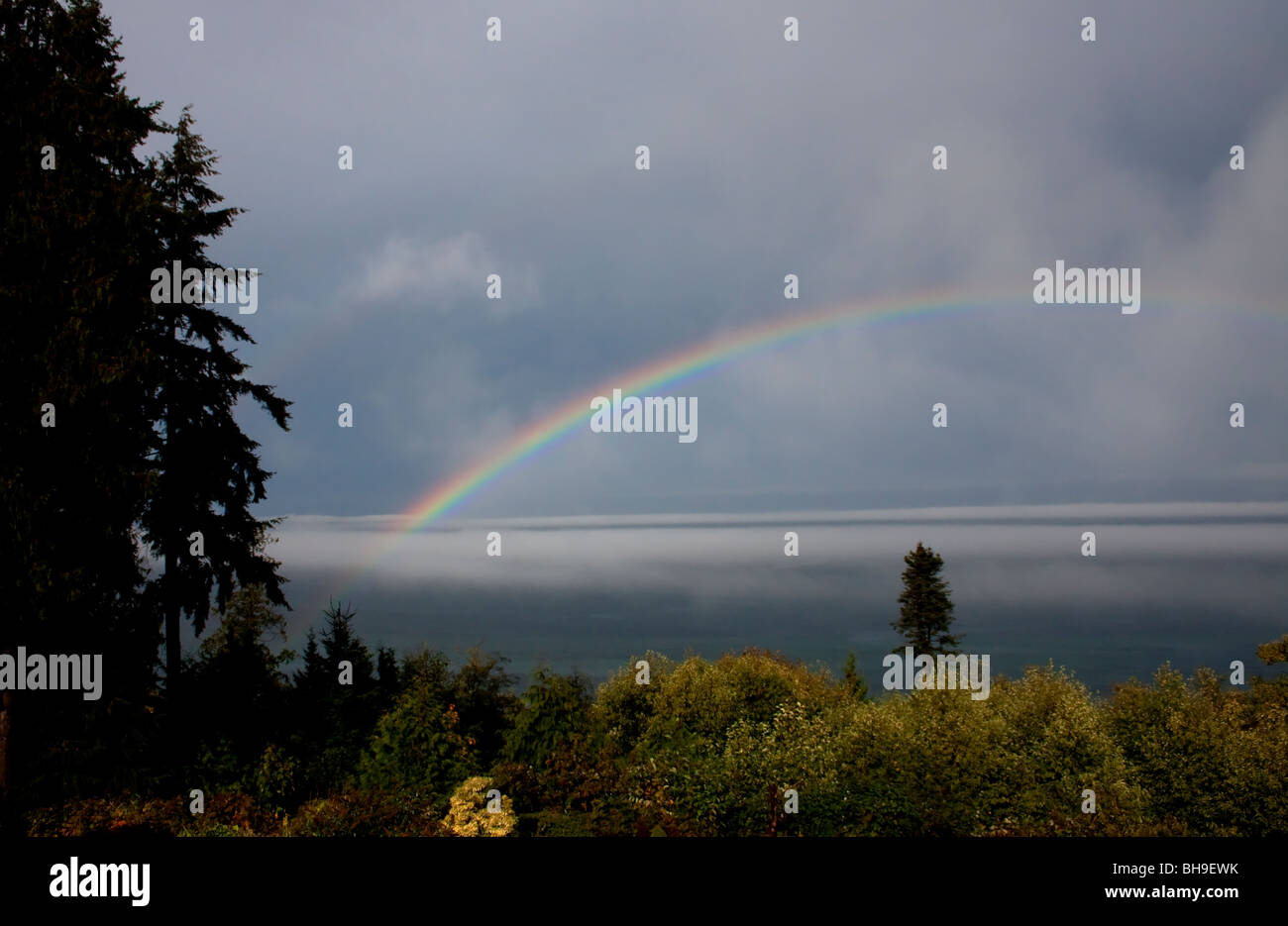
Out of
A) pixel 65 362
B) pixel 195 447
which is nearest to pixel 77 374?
pixel 65 362

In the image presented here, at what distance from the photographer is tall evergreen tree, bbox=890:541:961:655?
267ft

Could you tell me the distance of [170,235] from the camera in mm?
22500

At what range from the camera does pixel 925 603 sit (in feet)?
268

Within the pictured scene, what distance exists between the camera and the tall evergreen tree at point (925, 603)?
3204 inches

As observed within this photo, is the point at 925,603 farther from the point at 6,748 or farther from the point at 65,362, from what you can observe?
the point at 65,362
